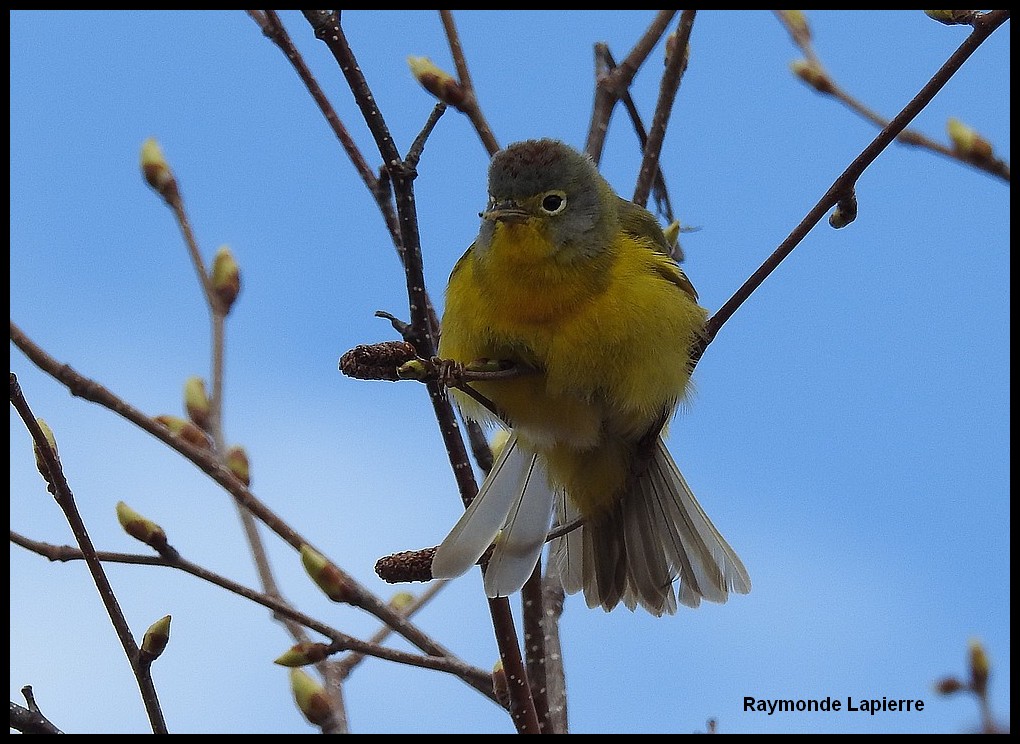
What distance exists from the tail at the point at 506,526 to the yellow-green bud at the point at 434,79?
1.05 meters

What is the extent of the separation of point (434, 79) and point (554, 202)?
50cm

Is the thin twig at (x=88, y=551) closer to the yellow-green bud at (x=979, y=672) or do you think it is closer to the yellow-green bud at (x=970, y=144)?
the yellow-green bud at (x=979, y=672)

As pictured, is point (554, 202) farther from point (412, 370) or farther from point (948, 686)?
point (948, 686)

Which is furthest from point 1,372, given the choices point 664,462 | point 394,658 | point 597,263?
point 664,462

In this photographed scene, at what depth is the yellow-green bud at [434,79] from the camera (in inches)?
118

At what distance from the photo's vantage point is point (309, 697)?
2455 millimetres

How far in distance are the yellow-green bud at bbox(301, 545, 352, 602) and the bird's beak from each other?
110 cm

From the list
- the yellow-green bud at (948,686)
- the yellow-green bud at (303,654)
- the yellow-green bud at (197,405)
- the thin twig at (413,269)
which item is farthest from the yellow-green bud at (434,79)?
the yellow-green bud at (948,686)

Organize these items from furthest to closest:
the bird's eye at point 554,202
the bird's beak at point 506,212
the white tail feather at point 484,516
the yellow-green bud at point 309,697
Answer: the bird's eye at point 554,202, the bird's beak at point 506,212, the white tail feather at point 484,516, the yellow-green bud at point 309,697

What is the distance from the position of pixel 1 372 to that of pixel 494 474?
1.58 meters

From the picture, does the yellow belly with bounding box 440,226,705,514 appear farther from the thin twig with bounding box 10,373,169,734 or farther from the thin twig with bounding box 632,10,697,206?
the thin twig with bounding box 10,373,169,734

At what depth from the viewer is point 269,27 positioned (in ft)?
8.57

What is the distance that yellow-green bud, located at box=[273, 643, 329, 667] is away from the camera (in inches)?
94.3

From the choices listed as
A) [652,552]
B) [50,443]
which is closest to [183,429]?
[50,443]
